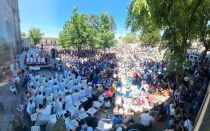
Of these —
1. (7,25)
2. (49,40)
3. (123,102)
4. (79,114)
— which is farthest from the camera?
(49,40)

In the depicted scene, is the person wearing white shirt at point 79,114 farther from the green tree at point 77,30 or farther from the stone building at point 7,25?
the green tree at point 77,30

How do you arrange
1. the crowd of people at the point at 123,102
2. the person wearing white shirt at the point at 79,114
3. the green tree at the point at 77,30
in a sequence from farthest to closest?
the green tree at the point at 77,30, the person wearing white shirt at the point at 79,114, the crowd of people at the point at 123,102

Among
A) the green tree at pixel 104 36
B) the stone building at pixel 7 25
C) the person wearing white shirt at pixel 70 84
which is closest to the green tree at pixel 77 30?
the green tree at pixel 104 36

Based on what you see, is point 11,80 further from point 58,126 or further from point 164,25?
point 164,25

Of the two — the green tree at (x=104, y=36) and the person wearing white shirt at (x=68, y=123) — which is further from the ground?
the green tree at (x=104, y=36)

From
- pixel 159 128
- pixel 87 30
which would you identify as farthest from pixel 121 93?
pixel 87 30

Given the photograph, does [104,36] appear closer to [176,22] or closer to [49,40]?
[176,22]

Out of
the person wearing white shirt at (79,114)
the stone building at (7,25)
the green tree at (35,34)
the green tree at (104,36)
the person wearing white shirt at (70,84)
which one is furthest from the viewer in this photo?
the green tree at (35,34)

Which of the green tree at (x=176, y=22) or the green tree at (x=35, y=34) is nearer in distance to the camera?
the green tree at (x=176, y=22)

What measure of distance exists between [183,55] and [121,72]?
9.79 m

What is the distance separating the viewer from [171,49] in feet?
30.8

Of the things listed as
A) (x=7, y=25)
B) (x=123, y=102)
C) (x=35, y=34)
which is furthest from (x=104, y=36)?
(x=35, y=34)

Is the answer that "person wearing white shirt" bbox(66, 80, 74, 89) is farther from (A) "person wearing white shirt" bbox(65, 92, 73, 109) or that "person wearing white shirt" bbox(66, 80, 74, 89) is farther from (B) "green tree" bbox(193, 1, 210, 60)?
(B) "green tree" bbox(193, 1, 210, 60)

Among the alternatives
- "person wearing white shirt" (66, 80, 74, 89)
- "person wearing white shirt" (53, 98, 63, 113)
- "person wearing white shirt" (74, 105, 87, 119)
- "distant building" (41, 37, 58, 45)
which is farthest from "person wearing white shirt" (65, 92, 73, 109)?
"distant building" (41, 37, 58, 45)
